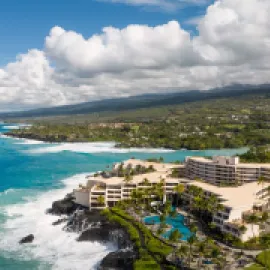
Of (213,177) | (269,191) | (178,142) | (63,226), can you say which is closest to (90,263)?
(63,226)

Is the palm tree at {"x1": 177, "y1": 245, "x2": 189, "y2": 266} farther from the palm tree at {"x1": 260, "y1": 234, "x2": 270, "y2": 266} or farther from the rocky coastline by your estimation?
the palm tree at {"x1": 260, "y1": 234, "x2": 270, "y2": 266}

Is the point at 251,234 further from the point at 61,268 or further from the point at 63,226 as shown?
the point at 63,226

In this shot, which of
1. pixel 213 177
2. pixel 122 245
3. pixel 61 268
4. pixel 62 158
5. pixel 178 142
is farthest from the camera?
pixel 178 142

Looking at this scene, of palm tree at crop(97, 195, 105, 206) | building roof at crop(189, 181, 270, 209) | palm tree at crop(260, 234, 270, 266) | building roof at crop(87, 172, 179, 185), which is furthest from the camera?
building roof at crop(87, 172, 179, 185)

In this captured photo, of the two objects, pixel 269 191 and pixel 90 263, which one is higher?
pixel 269 191

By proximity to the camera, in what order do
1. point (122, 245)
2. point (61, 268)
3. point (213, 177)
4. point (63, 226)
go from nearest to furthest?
point (61, 268)
point (122, 245)
point (63, 226)
point (213, 177)

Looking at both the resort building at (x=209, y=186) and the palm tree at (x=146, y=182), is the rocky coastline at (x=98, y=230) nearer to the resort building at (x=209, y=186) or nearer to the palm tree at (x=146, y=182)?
the resort building at (x=209, y=186)

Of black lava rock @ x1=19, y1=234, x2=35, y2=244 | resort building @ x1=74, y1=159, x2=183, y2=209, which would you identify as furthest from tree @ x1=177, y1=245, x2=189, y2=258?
black lava rock @ x1=19, y1=234, x2=35, y2=244
